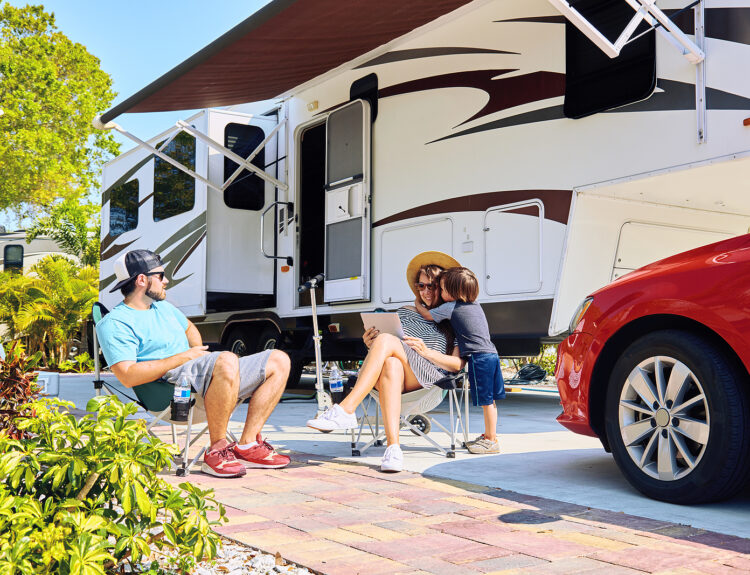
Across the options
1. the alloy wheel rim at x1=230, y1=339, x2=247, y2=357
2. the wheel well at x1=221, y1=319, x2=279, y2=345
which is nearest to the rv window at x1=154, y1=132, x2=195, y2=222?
the wheel well at x1=221, y1=319, x2=279, y2=345

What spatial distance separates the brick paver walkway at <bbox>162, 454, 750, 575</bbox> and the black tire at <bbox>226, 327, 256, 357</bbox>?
5303 millimetres

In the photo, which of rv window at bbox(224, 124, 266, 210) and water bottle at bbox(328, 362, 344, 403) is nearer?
water bottle at bbox(328, 362, 344, 403)

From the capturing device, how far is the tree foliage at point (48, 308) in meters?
13.6

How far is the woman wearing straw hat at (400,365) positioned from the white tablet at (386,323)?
5cm

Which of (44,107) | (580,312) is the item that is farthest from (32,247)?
(580,312)

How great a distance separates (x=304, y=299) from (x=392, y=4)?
307 centimetres

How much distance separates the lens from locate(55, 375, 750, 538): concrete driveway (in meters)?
3.03

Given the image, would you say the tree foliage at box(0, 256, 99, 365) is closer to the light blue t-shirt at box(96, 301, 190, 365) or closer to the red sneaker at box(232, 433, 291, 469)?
the light blue t-shirt at box(96, 301, 190, 365)

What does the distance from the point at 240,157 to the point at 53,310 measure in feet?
23.0

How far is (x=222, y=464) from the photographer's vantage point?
3764mm

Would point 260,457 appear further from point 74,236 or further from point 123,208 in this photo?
point 74,236

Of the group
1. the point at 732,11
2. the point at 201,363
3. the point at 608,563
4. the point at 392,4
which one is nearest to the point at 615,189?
the point at 732,11

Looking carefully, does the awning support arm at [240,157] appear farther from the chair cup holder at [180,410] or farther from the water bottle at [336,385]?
the chair cup holder at [180,410]

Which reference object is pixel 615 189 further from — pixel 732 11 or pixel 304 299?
pixel 304 299
